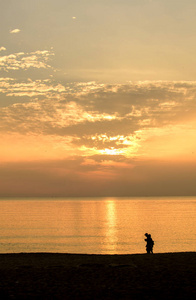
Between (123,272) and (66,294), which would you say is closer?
(66,294)

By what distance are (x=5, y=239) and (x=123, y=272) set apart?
69.1m

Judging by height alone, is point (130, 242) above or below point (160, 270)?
below

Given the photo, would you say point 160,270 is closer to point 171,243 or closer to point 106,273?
point 106,273

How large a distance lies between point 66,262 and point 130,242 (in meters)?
59.3

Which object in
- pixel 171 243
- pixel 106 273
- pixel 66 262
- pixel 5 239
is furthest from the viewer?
pixel 5 239

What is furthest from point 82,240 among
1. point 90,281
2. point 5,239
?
point 90,281

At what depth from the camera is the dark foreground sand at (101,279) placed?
11797 mm

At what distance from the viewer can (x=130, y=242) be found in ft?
249

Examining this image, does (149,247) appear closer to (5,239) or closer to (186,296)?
(186,296)

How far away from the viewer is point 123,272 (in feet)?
50.8

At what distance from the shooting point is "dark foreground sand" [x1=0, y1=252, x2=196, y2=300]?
464 inches

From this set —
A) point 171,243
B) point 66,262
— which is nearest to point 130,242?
point 171,243

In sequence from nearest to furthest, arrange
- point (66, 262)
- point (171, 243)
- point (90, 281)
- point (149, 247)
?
point (90, 281) < point (66, 262) < point (149, 247) < point (171, 243)

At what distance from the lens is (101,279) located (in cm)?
1412
